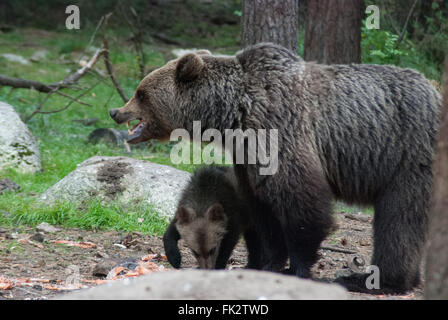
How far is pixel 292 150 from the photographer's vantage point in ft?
17.2

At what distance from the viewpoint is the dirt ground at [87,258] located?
5344 millimetres

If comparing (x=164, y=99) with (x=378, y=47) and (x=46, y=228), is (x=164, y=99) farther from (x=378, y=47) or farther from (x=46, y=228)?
(x=378, y=47)

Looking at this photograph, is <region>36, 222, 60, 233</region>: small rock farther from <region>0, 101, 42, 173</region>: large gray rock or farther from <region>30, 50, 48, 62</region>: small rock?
<region>30, 50, 48, 62</region>: small rock

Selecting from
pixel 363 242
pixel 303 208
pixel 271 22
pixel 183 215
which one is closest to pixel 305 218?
pixel 303 208

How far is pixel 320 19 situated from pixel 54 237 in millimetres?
5419

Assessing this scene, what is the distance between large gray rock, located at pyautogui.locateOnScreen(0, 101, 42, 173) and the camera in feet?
28.6

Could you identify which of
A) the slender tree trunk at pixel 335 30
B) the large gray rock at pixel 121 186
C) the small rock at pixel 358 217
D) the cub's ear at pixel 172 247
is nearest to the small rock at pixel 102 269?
the cub's ear at pixel 172 247

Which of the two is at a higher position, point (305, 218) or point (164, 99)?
point (164, 99)

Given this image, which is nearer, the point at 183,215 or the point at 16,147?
the point at 183,215

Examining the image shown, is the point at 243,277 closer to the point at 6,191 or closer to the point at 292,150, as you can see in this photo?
the point at 292,150

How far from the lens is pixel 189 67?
218 inches

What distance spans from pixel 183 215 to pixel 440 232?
3186 mm

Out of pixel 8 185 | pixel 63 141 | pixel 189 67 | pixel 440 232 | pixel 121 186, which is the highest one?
pixel 189 67
